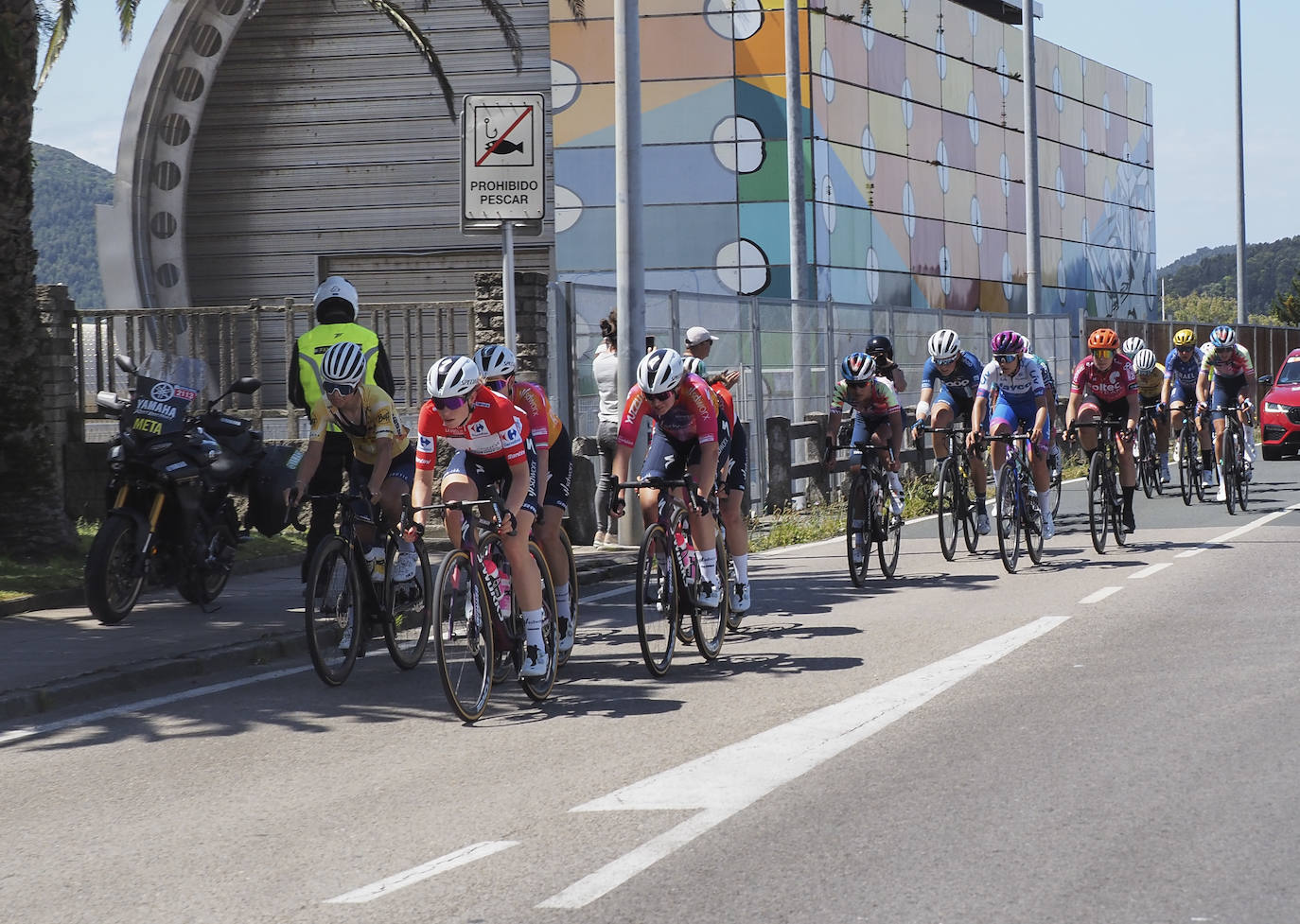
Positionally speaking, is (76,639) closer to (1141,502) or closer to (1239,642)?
(1239,642)

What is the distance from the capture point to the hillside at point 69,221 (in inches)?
4779

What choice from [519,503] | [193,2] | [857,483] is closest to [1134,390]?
[857,483]

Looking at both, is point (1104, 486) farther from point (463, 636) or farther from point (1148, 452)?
point (463, 636)

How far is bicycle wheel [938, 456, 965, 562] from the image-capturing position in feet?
46.2

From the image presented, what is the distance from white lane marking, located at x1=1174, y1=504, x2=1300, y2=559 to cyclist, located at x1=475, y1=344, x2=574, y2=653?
7.04m

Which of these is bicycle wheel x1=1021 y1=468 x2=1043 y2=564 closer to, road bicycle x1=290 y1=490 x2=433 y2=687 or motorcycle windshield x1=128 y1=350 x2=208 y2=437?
road bicycle x1=290 y1=490 x2=433 y2=687

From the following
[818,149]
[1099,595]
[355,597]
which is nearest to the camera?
[355,597]

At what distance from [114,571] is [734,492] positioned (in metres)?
3.93

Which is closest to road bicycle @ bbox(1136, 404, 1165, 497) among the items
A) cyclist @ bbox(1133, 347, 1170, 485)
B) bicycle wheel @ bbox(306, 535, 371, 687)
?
cyclist @ bbox(1133, 347, 1170, 485)

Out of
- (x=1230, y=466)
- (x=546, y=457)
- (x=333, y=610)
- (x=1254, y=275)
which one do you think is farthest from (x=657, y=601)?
(x=1254, y=275)

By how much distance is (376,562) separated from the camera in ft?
30.6

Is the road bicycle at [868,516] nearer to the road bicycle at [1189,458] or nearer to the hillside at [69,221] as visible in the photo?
the road bicycle at [1189,458]

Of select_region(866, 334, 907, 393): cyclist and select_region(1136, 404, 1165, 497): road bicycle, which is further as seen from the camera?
select_region(1136, 404, 1165, 497): road bicycle

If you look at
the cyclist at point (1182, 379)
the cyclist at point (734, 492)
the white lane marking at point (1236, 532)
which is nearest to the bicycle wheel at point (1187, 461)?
the cyclist at point (1182, 379)
